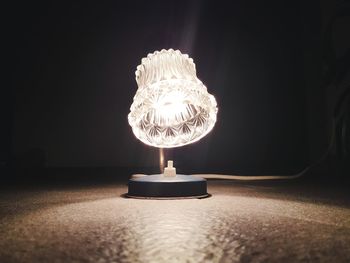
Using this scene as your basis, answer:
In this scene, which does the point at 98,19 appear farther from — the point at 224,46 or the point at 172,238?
the point at 172,238

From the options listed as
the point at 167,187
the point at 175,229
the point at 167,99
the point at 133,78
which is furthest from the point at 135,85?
the point at 175,229

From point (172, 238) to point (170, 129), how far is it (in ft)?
3.42

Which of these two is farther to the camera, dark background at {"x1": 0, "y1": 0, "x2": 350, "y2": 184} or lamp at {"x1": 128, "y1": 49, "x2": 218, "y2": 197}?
dark background at {"x1": 0, "y1": 0, "x2": 350, "y2": 184}

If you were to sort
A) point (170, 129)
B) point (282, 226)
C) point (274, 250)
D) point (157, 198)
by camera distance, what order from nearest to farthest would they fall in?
1. point (274, 250)
2. point (282, 226)
3. point (157, 198)
4. point (170, 129)

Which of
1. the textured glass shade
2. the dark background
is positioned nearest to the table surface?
the textured glass shade

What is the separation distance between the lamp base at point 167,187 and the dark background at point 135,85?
1539mm

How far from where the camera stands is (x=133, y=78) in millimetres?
3176

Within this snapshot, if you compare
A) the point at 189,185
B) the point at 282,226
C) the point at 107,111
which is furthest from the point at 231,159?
the point at 282,226

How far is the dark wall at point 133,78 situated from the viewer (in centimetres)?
310

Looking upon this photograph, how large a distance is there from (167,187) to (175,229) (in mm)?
531

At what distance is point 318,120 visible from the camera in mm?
3145

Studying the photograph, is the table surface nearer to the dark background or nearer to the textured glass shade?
the textured glass shade

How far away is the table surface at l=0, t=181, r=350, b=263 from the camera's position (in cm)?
70

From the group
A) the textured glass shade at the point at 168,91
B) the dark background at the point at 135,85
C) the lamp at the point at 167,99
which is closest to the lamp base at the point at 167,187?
the lamp at the point at 167,99
